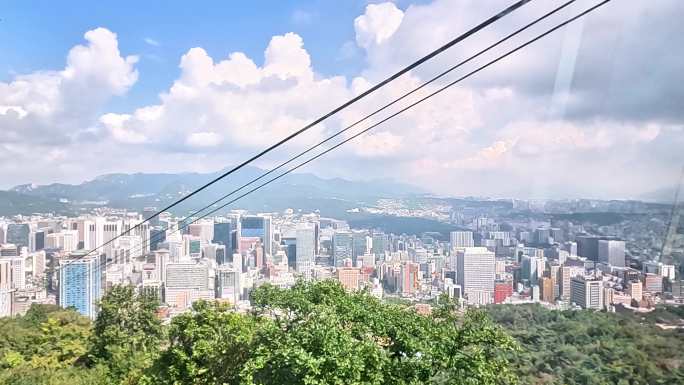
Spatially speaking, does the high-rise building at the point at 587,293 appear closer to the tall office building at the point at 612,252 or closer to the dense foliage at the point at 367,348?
the dense foliage at the point at 367,348

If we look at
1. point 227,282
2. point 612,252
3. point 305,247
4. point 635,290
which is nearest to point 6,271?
point 227,282

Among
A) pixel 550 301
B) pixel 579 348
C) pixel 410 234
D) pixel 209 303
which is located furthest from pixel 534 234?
pixel 410 234

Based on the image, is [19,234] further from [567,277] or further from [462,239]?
[567,277]

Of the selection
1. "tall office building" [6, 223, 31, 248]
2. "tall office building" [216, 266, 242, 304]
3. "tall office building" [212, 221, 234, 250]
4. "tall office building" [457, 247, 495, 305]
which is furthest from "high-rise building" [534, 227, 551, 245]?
"tall office building" [6, 223, 31, 248]

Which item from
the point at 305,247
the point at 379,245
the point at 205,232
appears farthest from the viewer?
the point at 205,232

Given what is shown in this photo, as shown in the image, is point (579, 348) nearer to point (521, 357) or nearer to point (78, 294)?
point (521, 357)

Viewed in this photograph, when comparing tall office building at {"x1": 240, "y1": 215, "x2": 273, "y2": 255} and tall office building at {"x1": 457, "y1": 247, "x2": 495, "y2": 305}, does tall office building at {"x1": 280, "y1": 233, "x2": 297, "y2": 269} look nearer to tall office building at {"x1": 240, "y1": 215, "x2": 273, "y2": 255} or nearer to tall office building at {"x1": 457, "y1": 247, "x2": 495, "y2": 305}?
tall office building at {"x1": 240, "y1": 215, "x2": 273, "y2": 255}
